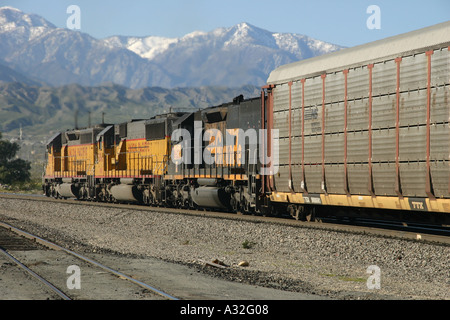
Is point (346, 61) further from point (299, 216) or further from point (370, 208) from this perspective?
point (299, 216)

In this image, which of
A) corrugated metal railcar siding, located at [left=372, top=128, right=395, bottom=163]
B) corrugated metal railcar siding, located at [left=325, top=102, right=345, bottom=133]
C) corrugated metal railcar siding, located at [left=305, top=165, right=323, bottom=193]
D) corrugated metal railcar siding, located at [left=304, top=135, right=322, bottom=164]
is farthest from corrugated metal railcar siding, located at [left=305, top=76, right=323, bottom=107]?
corrugated metal railcar siding, located at [left=372, top=128, right=395, bottom=163]

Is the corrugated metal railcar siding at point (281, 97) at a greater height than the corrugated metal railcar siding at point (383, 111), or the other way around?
the corrugated metal railcar siding at point (281, 97)

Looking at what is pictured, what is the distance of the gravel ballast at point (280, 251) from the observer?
33.5ft

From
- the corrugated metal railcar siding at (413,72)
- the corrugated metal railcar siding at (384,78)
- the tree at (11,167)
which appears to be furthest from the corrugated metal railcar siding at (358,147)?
the tree at (11,167)

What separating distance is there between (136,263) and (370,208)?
6.91m

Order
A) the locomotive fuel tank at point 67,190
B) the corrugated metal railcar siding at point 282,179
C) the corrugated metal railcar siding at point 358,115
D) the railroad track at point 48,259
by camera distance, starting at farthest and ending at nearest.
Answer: the locomotive fuel tank at point 67,190
the corrugated metal railcar siding at point 282,179
the corrugated metal railcar siding at point 358,115
the railroad track at point 48,259

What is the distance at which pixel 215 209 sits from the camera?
25297 millimetres

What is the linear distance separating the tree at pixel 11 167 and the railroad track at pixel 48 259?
181ft

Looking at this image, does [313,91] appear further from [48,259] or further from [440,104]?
Result: [48,259]

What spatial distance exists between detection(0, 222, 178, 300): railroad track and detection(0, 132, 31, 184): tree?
5526 centimetres

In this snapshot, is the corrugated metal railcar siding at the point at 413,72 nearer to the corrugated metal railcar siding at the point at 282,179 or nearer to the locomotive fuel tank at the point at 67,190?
the corrugated metal railcar siding at the point at 282,179

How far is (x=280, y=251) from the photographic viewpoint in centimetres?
1466

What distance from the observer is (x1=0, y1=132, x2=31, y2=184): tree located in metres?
71.3
